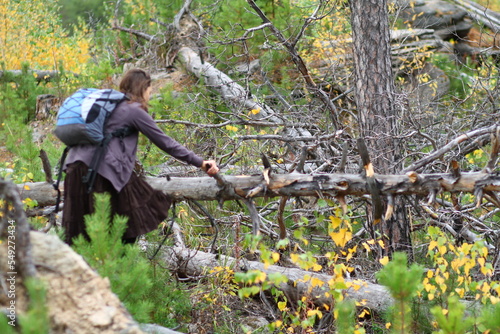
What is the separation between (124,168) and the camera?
4.03 meters

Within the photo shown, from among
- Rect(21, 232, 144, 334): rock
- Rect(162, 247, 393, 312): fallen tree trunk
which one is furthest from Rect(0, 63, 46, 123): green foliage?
Rect(21, 232, 144, 334): rock

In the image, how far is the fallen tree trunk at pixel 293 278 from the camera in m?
4.81

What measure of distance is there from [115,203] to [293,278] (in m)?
1.88

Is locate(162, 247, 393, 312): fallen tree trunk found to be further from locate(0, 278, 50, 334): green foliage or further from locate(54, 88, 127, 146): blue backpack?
locate(0, 278, 50, 334): green foliage

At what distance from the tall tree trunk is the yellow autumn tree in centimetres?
1017

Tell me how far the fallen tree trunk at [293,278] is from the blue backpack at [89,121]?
5.07 feet

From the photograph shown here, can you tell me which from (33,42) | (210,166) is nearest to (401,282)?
(210,166)

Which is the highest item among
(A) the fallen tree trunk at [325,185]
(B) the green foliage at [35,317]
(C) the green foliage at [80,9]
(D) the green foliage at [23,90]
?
(C) the green foliage at [80,9]

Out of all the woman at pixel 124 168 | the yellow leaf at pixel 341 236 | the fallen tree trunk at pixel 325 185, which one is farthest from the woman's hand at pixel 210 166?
the yellow leaf at pixel 341 236

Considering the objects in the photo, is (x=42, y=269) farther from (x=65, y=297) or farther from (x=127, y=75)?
(x=127, y=75)

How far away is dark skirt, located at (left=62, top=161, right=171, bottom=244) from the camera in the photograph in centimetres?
398

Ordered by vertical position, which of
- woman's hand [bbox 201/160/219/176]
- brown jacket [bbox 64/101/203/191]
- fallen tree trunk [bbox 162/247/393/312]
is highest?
brown jacket [bbox 64/101/203/191]

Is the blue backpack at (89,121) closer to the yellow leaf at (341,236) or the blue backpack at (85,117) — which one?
the blue backpack at (85,117)

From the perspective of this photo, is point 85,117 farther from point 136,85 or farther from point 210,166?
point 210,166
